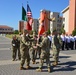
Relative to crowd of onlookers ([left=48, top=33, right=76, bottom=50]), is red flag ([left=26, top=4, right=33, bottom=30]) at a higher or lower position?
higher

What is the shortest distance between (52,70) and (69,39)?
11683mm

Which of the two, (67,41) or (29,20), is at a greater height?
(29,20)

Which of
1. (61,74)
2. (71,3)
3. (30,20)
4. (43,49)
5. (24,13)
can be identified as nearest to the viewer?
(61,74)

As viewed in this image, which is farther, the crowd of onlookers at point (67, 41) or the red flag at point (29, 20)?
the crowd of onlookers at point (67, 41)

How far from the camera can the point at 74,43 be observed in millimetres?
22781

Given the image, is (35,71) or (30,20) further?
(30,20)

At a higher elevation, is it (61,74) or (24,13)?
(24,13)

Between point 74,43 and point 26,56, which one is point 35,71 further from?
point 74,43

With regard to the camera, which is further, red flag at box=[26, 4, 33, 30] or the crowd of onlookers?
the crowd of onlookers

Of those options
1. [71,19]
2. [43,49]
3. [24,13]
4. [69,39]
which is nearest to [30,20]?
[24,13]

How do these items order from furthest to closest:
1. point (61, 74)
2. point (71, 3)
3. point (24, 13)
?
1. point (71, 3)
2. point (24, 13)
3. point (61, 74)

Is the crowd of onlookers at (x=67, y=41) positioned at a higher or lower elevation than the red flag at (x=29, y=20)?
lower

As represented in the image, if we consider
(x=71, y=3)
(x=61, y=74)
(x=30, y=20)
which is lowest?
(x=61, y=74)

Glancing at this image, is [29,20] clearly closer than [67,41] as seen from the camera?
Yes
